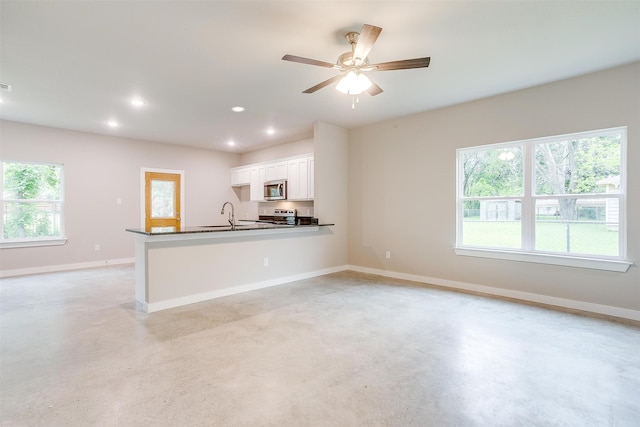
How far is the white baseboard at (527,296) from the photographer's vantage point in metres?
3.37

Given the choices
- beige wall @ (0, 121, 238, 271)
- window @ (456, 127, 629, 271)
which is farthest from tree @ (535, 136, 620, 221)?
beige wall @ (0, 121, 238, 271)

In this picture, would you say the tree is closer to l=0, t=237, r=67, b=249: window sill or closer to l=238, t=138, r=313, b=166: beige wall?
l=238, t=138, r=313, b=166: beige wall

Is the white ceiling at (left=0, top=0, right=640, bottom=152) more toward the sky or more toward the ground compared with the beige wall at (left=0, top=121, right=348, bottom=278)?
more toward the sky

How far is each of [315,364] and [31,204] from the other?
20.5ft

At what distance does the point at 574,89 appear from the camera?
3613 mm

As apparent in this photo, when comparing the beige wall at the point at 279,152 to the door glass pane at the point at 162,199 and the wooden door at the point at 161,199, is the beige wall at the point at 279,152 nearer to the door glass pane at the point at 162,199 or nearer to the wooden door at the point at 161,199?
the wooden door at the point at 161,199

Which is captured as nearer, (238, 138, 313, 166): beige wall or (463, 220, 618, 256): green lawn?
(463, 220, 618, 256): green lawn

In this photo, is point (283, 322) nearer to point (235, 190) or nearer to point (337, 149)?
point (337, 149)

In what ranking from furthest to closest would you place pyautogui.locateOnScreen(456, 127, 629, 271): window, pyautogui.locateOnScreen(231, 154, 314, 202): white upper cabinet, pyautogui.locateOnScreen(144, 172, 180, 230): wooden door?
1. pyautogui.locateOnScreen(144, 172, 180, 230): wooden door
2. pyautogui.locateOnScreen(231, 154, 314, 202): white upper cabinet
3. pyautogui.locateOnScreen(456, 127, 629, 271): window

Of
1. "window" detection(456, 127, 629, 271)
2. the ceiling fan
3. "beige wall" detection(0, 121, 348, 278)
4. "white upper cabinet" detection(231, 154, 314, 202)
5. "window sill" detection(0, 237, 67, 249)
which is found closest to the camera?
the ceiling fan

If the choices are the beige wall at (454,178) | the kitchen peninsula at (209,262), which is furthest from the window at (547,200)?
the kitchen peninsula at (209,262)

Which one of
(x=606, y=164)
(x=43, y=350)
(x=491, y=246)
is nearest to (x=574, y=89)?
(x=606, y=164)

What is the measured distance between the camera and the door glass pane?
699 cm

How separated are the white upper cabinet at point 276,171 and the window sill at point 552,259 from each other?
3.69 meters
